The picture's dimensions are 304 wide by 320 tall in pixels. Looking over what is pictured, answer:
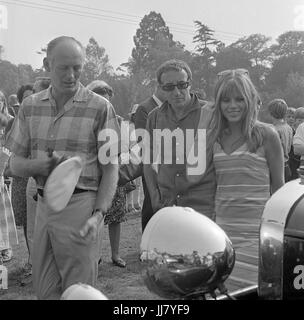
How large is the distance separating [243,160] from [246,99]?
291mm

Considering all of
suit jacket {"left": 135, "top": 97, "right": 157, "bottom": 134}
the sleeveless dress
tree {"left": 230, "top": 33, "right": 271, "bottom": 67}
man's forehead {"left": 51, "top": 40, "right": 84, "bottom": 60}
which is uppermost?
tree {"left": 230, "top": 33, "right": 271, "bottom": 67}

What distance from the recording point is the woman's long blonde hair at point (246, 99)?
2.60 meters

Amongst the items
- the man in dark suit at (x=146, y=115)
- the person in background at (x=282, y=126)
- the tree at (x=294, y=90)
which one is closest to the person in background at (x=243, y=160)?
the man in dark suit at (x=146, y=115)

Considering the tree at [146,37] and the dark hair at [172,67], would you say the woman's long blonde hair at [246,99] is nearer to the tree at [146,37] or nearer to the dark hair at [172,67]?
the dark hair at [172,67]

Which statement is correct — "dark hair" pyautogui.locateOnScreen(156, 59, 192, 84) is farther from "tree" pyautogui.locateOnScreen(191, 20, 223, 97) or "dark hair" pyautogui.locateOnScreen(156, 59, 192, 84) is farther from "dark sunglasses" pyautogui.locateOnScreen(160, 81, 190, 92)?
"tree" pyautogui.locateOnScreen(191, 20, 223, 97)

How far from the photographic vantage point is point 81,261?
259 cm

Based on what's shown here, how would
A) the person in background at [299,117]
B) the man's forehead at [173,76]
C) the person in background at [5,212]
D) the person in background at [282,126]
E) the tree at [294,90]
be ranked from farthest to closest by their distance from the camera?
the tree at [294,90] → the person in background at [299,117] → the person in background at [282,126] → the person in background at [5,212] → the man's forehead at [173,76]

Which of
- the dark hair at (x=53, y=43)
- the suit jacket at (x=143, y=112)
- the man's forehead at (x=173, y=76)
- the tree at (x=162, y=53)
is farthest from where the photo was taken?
the tree at (x=162, y=53)

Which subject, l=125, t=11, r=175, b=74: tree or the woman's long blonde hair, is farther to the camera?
l=125, t=11, r=175, b=74: tree

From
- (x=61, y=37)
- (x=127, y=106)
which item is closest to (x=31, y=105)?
(x=61, y=37)

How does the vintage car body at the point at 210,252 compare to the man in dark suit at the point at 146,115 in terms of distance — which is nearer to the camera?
the vintage car body at the point at 210,252

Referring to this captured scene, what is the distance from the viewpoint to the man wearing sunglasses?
293cm

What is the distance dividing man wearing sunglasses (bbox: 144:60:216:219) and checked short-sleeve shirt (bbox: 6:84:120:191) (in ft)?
1.76

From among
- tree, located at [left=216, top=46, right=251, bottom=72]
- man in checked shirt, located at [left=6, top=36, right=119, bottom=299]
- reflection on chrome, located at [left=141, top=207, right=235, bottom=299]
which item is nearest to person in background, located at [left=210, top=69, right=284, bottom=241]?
man in checked shirt, located at [left=6, top=36, right=119, bottom=299]
